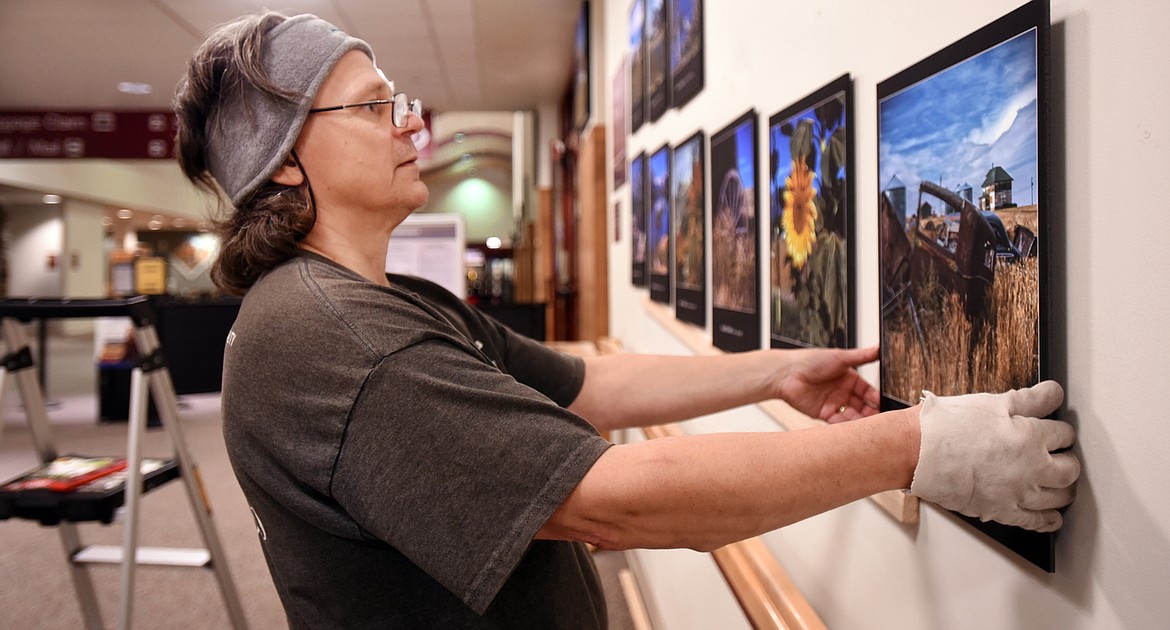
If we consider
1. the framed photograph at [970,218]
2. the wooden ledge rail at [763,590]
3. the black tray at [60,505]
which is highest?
the framed photograph at [970,218]

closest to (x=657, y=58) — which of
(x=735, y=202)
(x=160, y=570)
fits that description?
(x=735, y=202)

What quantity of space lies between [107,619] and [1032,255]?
358cm

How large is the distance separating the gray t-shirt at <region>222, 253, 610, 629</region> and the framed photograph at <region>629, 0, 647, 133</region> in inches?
86.4

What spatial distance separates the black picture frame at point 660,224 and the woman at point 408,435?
1.35 metres

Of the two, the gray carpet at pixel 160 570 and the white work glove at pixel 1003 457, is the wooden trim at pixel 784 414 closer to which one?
the white work glove at pixel 1003 457

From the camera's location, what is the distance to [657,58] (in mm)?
2705

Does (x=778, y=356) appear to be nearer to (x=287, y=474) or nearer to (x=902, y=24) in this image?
(x=902, y=24)

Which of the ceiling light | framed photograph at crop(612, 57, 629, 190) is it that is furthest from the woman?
the ceiling light

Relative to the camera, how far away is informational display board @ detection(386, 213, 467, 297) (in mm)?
4863

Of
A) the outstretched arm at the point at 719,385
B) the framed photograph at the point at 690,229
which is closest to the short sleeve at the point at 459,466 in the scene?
the outstretched arm at the point at 719,385

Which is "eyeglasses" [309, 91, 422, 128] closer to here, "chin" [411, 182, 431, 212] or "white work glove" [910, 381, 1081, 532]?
"chin" [411, 182, 431, 212]

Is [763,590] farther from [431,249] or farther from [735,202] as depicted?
[431,249]

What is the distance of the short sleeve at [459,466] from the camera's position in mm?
774

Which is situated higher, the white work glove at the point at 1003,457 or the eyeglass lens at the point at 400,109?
the eyeglass lens at the point at 400,109
